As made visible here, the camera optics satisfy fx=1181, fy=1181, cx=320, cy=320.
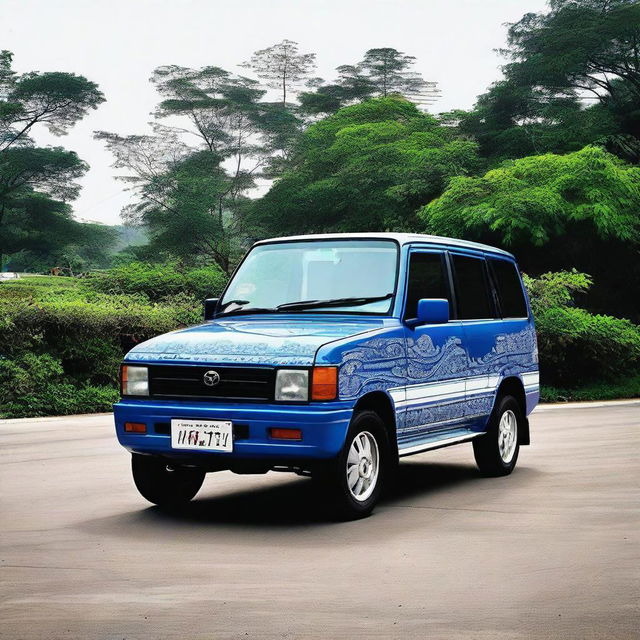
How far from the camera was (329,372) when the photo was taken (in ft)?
26.6

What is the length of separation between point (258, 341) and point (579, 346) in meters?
18.6

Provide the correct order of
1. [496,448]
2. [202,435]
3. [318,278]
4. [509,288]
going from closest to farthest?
1. [202,435]
2. [318,278]
3. [496,448]
4. [509,288]

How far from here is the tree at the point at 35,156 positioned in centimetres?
6850

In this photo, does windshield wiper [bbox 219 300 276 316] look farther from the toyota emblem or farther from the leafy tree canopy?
the leafy tree canopy

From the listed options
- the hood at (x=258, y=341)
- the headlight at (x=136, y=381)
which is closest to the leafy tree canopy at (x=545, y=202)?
the hood at (x=258, y=341)

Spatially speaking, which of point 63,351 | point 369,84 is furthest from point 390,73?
point 63,351

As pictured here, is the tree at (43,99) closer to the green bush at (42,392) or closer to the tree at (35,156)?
the tree at (35,156)

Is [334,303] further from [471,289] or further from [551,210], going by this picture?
[551,210]

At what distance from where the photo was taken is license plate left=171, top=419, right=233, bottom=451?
8203 millimetres

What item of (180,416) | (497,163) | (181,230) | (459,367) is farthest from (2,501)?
(181,230)

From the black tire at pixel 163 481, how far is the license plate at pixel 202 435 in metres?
0.53

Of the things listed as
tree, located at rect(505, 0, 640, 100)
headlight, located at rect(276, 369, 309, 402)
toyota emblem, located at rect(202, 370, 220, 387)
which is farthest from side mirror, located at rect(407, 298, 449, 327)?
tree, located at rect(505, 0, 640, 100)

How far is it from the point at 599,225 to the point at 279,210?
2376cm

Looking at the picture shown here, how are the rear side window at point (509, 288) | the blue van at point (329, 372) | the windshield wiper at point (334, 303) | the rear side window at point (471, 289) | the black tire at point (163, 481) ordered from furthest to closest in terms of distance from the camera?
1. the rear side window at point (509, 288)
2. the rear side window at point (471, 289)
3. the windshield wiper at point (334, 303)
4. the black tire at point (163, 481)
5. the blue van at point (329, 372)
